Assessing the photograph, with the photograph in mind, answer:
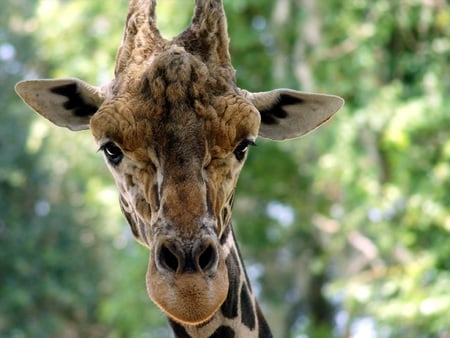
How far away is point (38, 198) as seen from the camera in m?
33.3

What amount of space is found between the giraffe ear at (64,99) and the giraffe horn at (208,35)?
0.57m

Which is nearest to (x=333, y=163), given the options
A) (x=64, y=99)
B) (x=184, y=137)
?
(x=64, y=99)

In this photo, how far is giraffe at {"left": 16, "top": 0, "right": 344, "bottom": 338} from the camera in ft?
13.7

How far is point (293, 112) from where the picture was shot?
533 centimetres

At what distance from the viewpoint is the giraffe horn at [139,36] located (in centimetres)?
512

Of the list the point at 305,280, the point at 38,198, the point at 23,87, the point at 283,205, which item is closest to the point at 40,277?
the point at 38,198

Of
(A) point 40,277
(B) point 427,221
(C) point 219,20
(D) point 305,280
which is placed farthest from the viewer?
(A) point 40,277

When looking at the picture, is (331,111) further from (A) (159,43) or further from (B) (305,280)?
(B) (305,280)

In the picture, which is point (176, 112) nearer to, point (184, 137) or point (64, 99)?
point (184, 137)

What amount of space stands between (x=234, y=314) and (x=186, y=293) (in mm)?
902

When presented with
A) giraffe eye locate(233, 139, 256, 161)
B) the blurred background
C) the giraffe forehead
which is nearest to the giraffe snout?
the giraffe forehead

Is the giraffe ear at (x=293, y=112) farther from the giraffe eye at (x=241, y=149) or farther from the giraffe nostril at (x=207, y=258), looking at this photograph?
the giraffe nostril at (x=207, y=258)

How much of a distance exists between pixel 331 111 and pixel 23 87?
1668 millimetres

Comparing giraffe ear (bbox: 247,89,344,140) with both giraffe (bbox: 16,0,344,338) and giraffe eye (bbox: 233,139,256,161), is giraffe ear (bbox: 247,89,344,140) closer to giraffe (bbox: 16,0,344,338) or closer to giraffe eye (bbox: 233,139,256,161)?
giraffe (bbox: 16,0,344,338)
